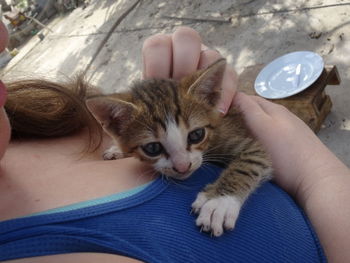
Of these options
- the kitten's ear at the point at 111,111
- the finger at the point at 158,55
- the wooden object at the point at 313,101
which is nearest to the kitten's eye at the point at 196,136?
the kitten's ear at the point at 111,111

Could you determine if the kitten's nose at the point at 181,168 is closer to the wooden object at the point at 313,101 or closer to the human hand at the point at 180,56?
the human hand at the point at 180,56

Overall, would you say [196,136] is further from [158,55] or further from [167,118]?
[158,55]

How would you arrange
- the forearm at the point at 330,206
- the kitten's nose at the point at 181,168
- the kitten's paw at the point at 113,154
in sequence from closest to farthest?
the forearm at the point at 330,206 → the kitten's nose at the point at 181,168 → the kitten's paw at the point at 113,154

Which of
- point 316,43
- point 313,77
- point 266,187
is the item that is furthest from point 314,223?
point 316,43

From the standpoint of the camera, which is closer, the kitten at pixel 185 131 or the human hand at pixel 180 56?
the kitten at pixel 185 131

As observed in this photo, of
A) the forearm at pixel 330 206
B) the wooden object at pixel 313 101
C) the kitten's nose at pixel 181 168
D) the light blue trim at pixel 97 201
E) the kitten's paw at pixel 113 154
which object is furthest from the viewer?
the wooden object at pixel 313 101

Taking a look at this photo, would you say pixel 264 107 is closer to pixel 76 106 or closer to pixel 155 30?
pixel 76 106

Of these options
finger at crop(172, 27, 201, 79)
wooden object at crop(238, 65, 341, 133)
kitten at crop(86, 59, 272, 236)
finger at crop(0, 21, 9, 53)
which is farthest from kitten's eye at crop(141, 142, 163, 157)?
wooden object at crop(238, 65, 341, 133)
